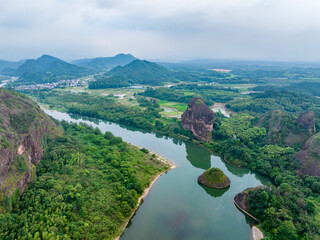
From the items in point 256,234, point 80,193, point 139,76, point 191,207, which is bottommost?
point 256,234

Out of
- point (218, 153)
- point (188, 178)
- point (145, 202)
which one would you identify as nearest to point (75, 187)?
point (145, 202)

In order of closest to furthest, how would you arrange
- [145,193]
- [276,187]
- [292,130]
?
[145,193] < [276,187] < [292,130]

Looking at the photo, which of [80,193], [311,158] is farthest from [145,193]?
[311,158]

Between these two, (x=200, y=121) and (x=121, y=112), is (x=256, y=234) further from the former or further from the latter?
(x=121, y=112)

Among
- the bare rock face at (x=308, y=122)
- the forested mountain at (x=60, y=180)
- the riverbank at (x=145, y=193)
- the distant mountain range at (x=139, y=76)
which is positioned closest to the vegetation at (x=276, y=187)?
the bare rock face at (x=308, y=122)

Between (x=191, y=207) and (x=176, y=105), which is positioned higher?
(x=176, y=105)

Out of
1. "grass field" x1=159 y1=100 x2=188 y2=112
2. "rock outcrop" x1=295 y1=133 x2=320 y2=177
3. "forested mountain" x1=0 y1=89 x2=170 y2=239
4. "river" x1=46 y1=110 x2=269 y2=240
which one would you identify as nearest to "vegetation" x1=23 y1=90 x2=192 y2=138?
"grass field" x1=159 y1=100 x2=188 y2=112
